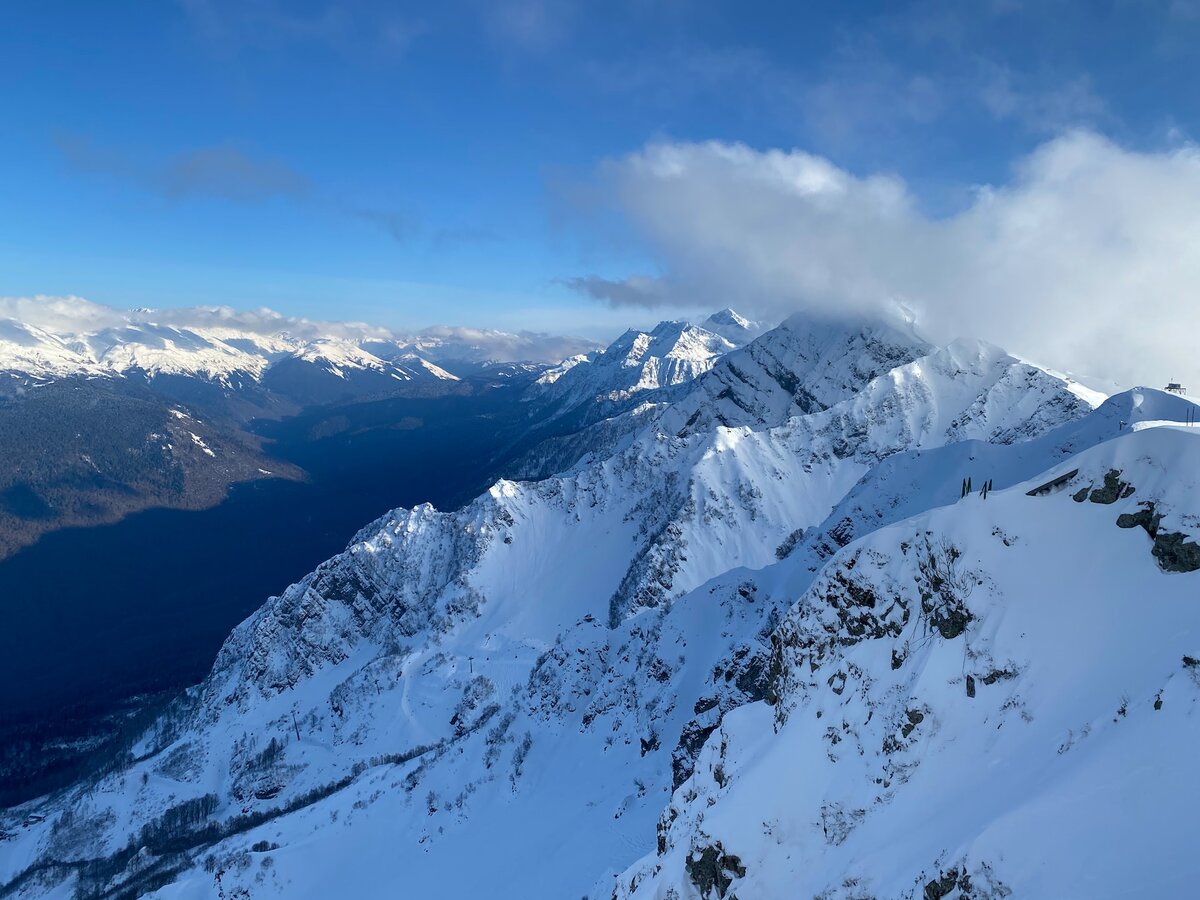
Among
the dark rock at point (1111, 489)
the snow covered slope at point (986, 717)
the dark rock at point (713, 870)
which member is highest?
the dark rock at point (1111, 489)

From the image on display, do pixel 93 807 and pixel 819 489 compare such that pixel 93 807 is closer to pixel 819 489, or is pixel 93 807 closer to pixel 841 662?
pixel 841 662

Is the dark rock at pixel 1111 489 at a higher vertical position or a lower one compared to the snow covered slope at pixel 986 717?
higher

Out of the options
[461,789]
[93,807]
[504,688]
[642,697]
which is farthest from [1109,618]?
[93,807]

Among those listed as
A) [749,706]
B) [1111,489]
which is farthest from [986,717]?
[749,706]

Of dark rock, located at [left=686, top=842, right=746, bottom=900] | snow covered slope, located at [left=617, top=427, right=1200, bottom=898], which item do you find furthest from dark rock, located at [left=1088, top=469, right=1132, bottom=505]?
dark rock, located at [left=686, top=842, right=746, bottom=900]

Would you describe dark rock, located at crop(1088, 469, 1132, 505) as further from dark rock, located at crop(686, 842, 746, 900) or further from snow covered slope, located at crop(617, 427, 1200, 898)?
dark rock, located at crop(686, 842, 746, 900)

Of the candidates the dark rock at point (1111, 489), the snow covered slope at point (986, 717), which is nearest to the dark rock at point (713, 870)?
the snow covered slope at point (986, 717)

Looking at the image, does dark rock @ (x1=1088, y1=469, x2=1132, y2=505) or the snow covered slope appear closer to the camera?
the snow covered slope

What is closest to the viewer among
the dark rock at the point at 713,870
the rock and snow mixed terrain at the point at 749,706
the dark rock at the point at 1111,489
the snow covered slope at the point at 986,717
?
the snow covered slope at the point at 986,717

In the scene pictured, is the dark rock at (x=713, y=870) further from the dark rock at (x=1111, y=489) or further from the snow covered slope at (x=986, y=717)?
the dark rock at (x=1111, y=489)
